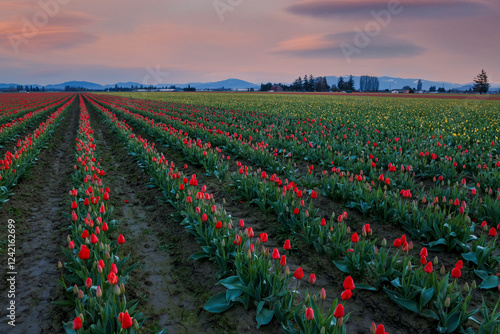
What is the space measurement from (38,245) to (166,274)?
2.36 metres

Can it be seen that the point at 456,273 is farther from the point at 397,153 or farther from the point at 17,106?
the point at 17,106

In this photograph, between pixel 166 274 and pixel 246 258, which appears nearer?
pixel 246 258

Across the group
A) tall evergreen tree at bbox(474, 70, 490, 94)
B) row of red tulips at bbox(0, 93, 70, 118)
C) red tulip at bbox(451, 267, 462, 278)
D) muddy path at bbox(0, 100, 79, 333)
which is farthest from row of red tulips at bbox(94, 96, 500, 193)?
tall evergreen tree at bbox(474, 70, 490, 94)

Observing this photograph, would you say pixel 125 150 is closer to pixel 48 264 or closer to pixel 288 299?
pixel 48 264

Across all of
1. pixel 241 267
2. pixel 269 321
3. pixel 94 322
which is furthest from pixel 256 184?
pixel 94 322

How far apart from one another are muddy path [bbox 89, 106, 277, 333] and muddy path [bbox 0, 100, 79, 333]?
920mm

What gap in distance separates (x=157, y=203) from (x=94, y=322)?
401 cm

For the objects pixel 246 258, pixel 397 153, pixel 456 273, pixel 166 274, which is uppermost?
pixel 397 153

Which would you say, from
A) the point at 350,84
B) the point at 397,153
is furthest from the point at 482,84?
the point at 397,153

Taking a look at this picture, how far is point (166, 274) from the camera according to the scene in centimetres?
428

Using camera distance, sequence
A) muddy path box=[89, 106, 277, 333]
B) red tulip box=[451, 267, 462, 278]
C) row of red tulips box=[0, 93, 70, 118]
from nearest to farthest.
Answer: red tulip box=[451, 267, 462, 278] → muddy path box=[89, 106, 277, 333] → row of red tulips box=[0, 93, 70, 118]

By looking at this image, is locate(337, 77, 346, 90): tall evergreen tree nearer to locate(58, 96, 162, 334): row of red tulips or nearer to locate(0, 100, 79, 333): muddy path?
locate(0, 100, 79, 333): muddy path

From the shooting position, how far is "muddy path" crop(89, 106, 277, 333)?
3.34 meters

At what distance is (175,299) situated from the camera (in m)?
3.76
